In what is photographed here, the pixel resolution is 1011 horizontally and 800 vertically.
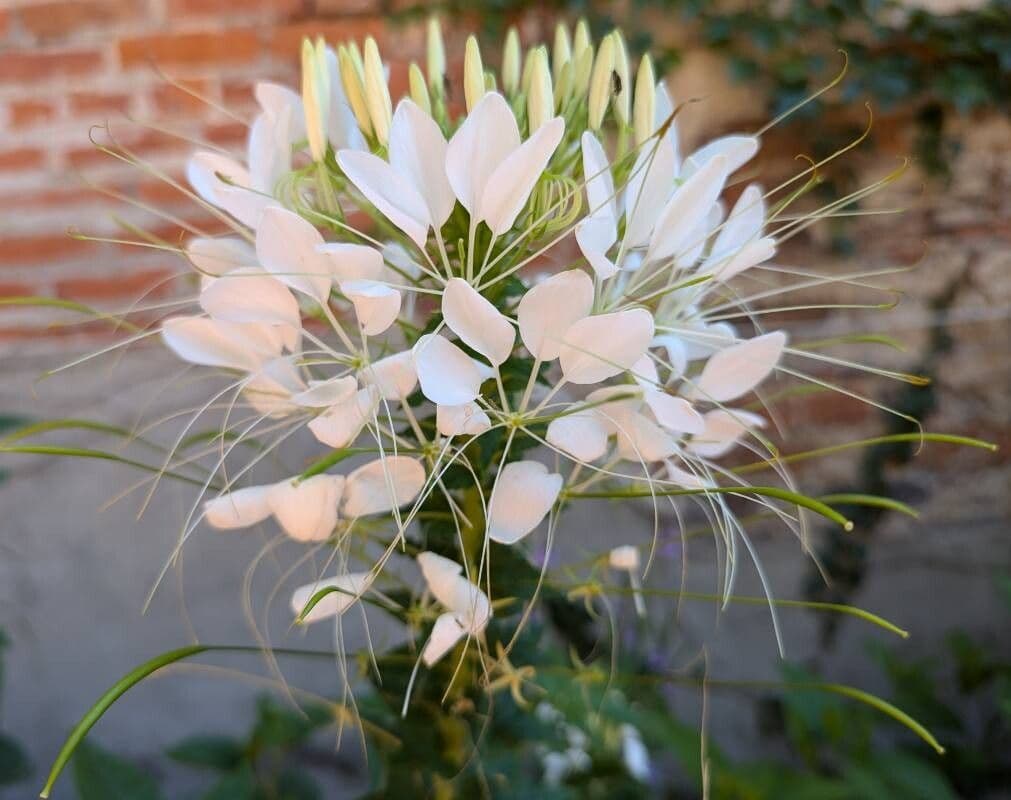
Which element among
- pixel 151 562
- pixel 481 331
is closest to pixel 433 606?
pixel 481 331

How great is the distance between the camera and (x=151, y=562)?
123cm

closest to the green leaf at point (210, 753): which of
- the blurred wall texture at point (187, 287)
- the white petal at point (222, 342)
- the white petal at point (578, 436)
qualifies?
the blurred wall texture at point (187, 287)

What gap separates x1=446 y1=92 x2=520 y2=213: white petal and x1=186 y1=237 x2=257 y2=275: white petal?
16cm

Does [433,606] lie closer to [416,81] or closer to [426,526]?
[426,526]

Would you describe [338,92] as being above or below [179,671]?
above

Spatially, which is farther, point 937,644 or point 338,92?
point 937,644

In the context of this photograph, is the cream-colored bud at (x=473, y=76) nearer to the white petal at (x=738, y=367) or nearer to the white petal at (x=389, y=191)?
the white petal at (x=389, y=191)

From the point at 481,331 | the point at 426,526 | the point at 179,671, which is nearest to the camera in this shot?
the point at 481,331

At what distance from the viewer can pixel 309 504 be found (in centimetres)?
42

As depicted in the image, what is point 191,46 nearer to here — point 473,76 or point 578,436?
point 473,76

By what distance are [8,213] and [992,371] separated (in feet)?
4.55

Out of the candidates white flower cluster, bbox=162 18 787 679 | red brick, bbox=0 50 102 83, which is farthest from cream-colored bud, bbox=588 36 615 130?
red brick, bbox=0 50 102 83

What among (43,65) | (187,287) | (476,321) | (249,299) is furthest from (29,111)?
(476,321)

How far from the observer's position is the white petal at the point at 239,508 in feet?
1.43
